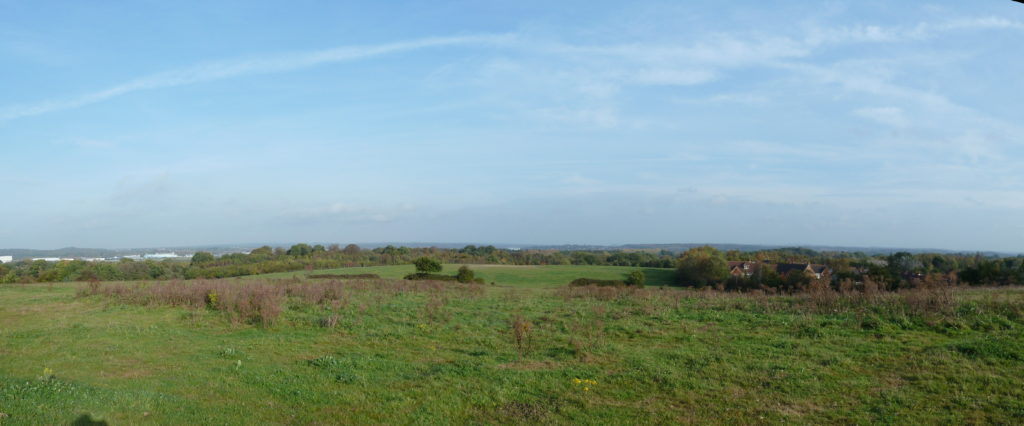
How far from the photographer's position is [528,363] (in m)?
10.3

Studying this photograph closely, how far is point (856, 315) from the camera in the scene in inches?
556

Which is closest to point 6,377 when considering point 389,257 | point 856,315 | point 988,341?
point 988,341

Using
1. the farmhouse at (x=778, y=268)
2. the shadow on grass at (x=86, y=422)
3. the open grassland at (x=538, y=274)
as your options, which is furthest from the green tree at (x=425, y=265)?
the shadow on grass at (x=86, y=422)

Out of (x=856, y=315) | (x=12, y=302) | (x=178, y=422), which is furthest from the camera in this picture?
(x=12, y=302)

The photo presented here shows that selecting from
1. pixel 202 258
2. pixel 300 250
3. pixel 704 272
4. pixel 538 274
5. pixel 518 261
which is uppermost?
pixel 300 250

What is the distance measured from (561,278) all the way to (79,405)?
47896 millimetres

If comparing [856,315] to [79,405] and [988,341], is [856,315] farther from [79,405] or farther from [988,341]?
[79,405]

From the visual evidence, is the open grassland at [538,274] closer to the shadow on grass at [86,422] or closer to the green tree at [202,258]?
the green tree at [202,258]

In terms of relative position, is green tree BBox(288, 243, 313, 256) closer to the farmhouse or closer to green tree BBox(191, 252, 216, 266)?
green tree BBox(191, 252, 216, 266)

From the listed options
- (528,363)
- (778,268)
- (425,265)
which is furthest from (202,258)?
(528,363)

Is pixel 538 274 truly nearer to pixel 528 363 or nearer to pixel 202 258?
pixel 528 363

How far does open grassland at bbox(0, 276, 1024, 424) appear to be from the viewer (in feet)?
23.2

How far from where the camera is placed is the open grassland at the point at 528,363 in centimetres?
707

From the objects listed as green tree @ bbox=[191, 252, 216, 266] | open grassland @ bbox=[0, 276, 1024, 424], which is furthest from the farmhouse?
green tree @ bbox=[191, 252, 216, 266]
